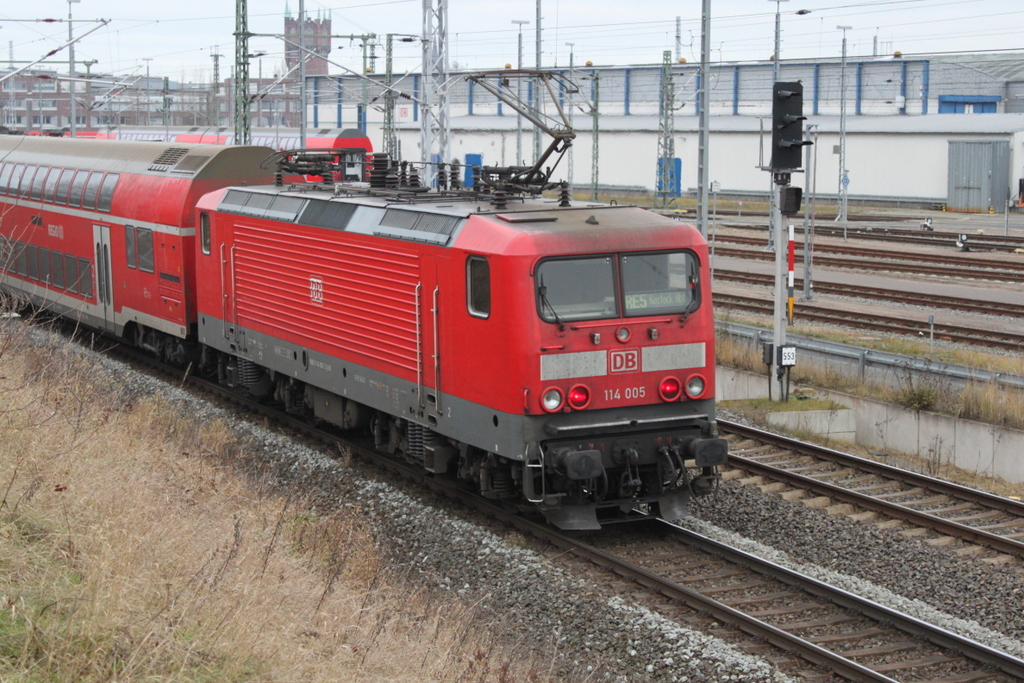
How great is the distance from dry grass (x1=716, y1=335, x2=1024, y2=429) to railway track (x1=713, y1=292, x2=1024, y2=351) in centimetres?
253

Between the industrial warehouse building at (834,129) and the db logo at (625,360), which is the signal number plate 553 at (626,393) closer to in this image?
the db logo at (625,360)

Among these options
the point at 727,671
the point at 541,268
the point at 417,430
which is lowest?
the point at 727,671

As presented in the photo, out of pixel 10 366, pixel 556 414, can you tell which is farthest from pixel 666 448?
pixel 10 366

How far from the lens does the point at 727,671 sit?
300 inches

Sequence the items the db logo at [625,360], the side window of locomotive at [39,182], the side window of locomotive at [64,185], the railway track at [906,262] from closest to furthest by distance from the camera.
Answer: the db logo at [625,360] → the side window of locomotive at [64,185] → the side window of locomotive at [39,182] → the railway track at [906,262]

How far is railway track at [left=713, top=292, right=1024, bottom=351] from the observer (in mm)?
20328

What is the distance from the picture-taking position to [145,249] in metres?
17.5

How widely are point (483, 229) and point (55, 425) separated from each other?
402cm

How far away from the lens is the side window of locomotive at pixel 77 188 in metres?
Result: 19.5

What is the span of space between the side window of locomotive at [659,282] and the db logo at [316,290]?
14.4 feet

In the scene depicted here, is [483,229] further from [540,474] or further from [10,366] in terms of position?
[10,366]

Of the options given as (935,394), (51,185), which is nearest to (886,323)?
(935,394)

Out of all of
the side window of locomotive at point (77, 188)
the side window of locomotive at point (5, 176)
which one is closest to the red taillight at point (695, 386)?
the side window of locomotive at point (77, 188)

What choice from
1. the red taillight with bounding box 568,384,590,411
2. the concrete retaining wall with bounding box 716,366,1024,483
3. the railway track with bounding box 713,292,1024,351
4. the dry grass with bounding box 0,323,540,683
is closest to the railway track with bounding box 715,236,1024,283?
the railway track with bounding box 713,292,1024,351
